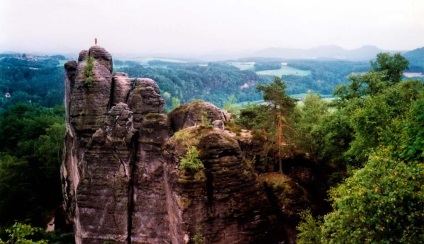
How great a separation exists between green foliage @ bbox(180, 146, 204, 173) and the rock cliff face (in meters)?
0.24

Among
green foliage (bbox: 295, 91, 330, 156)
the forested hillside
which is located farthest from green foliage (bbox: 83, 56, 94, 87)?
green foliage (bbox: 295, 91, 330, 156)

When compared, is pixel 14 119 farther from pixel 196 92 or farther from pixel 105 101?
pixel 196 92

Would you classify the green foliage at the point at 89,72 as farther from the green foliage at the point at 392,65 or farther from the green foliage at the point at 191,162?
the green foliage at the point at 392,65

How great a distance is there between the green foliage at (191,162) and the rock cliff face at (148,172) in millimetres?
242

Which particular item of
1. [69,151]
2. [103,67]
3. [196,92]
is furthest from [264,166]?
[196,92]

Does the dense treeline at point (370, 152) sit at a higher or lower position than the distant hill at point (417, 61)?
lower

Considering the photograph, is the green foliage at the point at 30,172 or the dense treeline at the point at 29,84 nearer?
the green foliage at the point at 30,172

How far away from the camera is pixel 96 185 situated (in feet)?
86.8

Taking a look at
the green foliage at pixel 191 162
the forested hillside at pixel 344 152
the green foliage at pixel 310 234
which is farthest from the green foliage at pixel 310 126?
the green foliage at pixel 191 162

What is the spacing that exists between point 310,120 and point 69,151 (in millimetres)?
29332

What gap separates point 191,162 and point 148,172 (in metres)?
7.03

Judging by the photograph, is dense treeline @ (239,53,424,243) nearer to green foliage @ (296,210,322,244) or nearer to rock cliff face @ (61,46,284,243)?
green foliage @ (296,210,322,244)

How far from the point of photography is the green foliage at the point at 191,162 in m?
20.9

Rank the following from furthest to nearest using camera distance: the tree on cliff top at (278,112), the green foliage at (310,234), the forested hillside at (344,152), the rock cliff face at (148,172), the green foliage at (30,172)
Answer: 1. the green foliage at (30,172)
2. the tree on cliff top at (278,112)
3. the rock cliff face at (148,172)
4. the green foliage at (310,234)
5. the forested hillside at (344,152)
